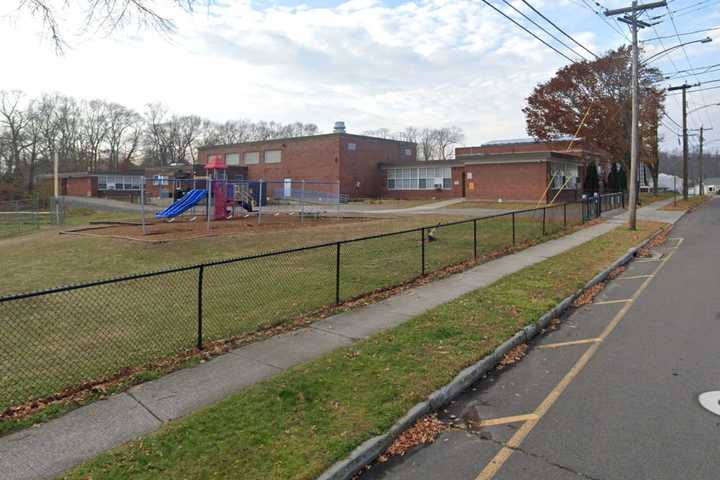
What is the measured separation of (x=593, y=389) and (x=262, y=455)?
3.45 m

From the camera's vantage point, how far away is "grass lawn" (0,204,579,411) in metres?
5.99

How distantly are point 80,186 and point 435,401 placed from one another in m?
72.5

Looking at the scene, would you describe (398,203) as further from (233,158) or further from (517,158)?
(233,158)

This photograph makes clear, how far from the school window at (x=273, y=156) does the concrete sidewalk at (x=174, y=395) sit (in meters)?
51.3

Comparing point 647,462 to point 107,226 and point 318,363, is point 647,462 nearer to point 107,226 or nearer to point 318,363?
point 318,363

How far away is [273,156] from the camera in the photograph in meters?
58.6

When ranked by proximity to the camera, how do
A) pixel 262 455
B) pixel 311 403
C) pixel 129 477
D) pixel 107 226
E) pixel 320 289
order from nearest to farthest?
pixel 129 477
pixel 262 455
pixel 311 403
pixel 320 289
pixel 107 226

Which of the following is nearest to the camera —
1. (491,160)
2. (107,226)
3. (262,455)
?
(262,455)

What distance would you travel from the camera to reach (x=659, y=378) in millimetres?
5336

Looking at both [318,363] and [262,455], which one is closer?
[262,455]

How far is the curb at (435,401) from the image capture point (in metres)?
3.62

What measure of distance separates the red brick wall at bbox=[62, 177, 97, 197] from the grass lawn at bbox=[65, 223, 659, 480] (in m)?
67.5

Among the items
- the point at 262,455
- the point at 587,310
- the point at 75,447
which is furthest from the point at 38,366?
the point at 587,310

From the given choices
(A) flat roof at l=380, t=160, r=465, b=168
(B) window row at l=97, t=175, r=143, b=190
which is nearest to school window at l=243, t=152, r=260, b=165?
(A) flat roof at l=380, t=160, r=465, b=168
